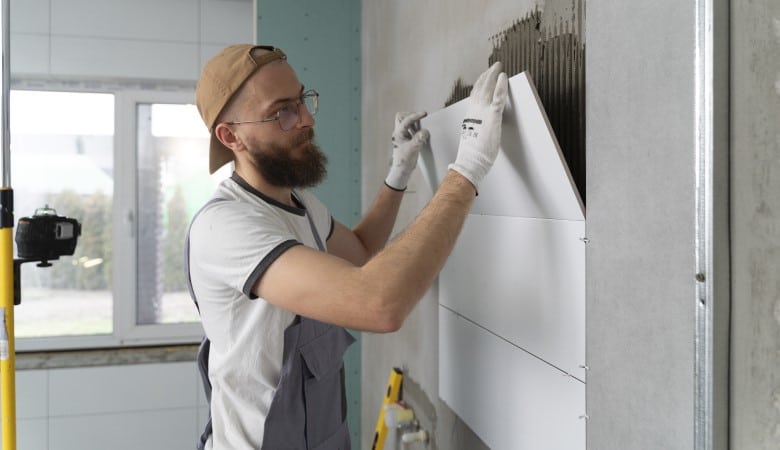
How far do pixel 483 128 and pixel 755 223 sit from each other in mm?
477

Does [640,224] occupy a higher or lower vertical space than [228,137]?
A: lower

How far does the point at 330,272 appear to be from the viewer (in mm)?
962

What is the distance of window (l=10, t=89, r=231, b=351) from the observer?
3225 millimetres

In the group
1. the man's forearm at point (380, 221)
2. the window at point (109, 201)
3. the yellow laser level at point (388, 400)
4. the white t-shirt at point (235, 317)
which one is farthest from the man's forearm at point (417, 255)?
the window at point (109, 201)

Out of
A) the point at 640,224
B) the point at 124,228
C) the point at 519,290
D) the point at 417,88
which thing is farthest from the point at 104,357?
the point at 640,224

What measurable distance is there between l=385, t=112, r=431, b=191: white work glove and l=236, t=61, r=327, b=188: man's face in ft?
0.87

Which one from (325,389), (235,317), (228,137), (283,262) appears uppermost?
(228,137)

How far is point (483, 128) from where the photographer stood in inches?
39.7

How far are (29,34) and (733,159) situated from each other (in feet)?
11.4

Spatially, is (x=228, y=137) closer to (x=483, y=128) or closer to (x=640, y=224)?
(x=483, y=128)

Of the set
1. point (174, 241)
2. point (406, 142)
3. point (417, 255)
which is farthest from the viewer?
point (174, 241)

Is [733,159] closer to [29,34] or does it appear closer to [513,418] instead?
[513,418]

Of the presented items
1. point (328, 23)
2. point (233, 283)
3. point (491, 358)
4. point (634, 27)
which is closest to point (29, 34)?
point (328, 23)

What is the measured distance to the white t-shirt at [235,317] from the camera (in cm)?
109
